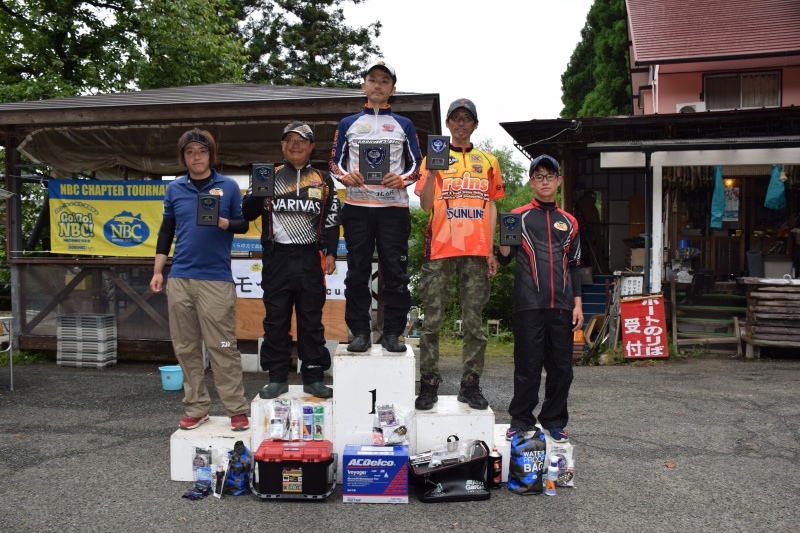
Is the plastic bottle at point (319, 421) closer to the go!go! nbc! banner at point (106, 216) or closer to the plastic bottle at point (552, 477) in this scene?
the plastic bottle at point (552, 477)

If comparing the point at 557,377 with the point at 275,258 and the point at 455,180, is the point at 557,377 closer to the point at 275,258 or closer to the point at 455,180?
the point at 455,180

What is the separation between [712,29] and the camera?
14.9 m

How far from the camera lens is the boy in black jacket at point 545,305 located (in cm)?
431

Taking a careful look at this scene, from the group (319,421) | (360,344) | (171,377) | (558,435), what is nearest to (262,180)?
(360,344)

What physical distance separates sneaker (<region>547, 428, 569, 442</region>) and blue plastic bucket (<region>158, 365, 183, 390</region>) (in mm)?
4256

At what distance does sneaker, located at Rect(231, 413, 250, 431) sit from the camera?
4391 millimetres

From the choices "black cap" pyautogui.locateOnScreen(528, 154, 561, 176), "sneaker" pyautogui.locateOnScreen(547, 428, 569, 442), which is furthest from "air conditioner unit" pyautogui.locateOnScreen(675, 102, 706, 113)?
"sneaker" pyautogui.locateOnScreen(547, 428, 569, 442)

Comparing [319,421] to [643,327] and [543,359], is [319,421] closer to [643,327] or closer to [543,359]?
[543,359]

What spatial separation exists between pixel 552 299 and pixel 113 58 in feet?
50.1

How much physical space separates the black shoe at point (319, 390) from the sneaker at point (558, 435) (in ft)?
5.02

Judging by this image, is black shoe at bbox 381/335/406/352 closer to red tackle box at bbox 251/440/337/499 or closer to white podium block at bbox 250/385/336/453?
white podium block at bbox 250/385/336/453

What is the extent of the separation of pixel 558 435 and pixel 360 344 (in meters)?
1.47

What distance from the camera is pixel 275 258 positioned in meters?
4.41

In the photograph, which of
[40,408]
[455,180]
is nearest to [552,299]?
[455,180]
